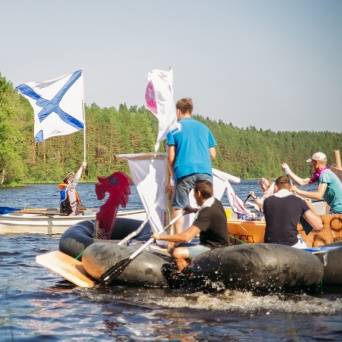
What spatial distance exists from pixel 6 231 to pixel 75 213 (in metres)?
2.00

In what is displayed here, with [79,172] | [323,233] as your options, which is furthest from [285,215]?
[79,172]

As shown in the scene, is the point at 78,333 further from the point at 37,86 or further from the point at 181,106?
the point at 37,86

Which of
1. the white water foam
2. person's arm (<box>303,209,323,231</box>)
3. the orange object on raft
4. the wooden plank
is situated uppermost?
person's arm (<box>303,209,323,231</box>)

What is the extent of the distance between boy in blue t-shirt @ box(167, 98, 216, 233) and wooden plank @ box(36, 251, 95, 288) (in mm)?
1638

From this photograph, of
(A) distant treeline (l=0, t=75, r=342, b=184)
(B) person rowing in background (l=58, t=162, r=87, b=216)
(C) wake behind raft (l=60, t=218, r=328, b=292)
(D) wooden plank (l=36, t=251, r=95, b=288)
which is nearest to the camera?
(C) wake behind raft (l=60, t=218, r=328, b=292)

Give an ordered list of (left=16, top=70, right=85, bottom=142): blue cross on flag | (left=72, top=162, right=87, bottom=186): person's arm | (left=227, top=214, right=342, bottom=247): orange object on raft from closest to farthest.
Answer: (left=227, top=214, right=342, bottom=247): orange object on raft < (left=72, top=162, right=87, bottom=186): person's arm < (left=16, top=70, right=85, bottom=142): blue cross on flag

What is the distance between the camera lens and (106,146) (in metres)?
100

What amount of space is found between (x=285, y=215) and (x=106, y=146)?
9231 centimetres

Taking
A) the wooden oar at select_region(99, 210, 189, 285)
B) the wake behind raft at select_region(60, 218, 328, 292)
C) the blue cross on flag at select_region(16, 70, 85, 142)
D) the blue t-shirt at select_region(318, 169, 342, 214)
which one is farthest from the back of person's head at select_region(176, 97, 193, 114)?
the blue cross on flag at select_region(16, 70, 85, 142)

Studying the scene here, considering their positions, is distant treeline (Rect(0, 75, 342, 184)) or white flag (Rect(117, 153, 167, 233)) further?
distant treeline (Rect(0, 75, 342, 184))

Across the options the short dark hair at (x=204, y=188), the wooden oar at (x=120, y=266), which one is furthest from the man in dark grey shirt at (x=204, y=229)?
the wooden oar at (x=120, y=266)

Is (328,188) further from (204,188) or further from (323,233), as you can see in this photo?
(204,188)

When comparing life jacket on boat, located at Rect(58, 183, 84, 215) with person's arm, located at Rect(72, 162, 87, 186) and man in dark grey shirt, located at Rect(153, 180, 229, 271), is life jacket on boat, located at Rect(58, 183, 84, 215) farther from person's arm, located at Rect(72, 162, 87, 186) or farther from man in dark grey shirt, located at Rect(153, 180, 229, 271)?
man in dark grey shirt, located at Rect(153, 180, 229, 271)

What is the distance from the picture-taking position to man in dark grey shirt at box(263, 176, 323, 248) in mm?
8695
